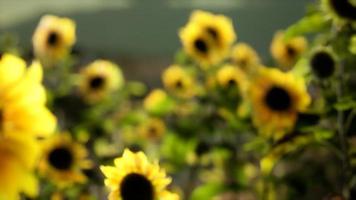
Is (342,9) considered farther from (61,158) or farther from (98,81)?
(98,81)

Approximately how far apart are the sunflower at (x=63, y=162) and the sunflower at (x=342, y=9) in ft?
2.30

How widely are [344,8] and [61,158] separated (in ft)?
2.61

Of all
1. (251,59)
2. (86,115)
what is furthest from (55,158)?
(251,59)

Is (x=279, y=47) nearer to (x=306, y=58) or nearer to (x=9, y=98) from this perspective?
(x=306, y=58)

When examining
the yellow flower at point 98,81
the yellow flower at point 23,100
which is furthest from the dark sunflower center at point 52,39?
the yellow flower at point 23,100

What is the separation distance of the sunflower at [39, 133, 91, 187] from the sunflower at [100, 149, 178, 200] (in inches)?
32.6

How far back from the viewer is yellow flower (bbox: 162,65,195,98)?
232 cm

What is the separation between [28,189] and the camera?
0.45 metres

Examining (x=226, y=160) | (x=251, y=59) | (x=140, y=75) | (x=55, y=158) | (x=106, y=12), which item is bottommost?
(x=55, y=158)

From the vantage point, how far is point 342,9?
1205 millimetres

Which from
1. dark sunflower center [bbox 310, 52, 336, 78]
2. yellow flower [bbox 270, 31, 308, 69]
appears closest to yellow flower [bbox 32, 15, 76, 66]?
yellow flower [bbox 270, 31, 308, 69]

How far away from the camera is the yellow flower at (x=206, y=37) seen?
2.01m

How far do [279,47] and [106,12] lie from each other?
10.9ft

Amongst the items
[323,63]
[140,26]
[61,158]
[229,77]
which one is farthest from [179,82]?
[140,26]
